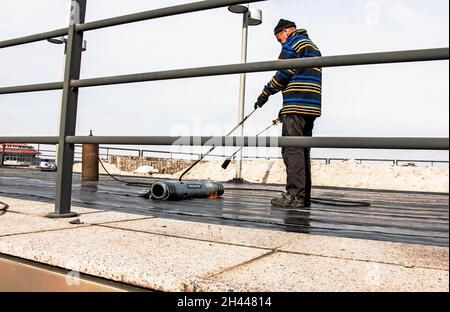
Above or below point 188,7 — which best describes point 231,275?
below

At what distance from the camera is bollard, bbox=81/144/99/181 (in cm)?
914

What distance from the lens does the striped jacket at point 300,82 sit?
163 inches

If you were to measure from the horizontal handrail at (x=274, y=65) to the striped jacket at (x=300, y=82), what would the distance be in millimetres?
2133

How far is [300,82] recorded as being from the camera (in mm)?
4141

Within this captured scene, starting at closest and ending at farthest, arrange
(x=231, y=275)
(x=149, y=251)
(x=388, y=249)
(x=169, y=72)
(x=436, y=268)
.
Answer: (x=231, y=275) < (x=436, y=268) < (x=149, y=251) < (x=388, y=249) < (x=169, y=72)

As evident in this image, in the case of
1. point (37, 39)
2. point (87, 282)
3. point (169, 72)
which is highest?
point (37, 39)

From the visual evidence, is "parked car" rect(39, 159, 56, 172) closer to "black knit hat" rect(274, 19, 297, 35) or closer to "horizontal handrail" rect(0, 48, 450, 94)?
"black knit hat" rect(274, 19, 297, 35)

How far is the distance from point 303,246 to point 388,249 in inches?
14.0

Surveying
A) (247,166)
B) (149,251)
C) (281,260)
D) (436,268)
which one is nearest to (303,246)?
(281,260)

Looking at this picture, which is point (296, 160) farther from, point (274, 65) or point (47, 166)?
point (47, 166)

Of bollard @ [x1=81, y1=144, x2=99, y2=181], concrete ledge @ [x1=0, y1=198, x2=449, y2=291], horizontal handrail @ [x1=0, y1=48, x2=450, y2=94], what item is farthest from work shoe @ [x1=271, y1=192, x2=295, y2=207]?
bollard @ [x1=81, y1=144, x2=99, y2=181]

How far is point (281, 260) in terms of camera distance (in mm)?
1486

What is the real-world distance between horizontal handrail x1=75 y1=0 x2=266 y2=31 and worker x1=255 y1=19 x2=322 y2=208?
1.99 m
